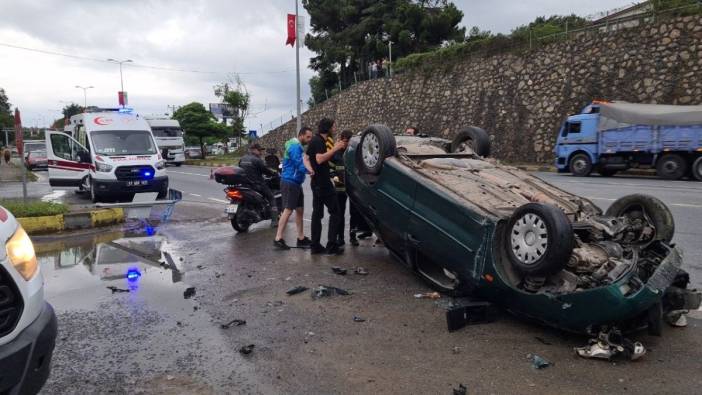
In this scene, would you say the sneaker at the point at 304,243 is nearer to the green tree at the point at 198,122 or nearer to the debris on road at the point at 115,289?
the debris on road at the point at 115,289

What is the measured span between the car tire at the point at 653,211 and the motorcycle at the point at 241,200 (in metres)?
5.63

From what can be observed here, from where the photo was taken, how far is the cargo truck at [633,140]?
1733 cm

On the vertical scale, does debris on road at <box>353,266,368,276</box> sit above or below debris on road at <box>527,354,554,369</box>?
below

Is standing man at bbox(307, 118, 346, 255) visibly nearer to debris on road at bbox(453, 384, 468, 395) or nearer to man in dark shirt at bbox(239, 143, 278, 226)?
man in dark shirt at bbox(239, 143, 278, 226)

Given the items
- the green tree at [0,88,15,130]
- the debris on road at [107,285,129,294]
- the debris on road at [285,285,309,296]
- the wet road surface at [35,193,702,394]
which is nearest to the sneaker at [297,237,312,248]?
the wet road surface at [35,193,702,394]

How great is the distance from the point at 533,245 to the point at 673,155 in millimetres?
16638

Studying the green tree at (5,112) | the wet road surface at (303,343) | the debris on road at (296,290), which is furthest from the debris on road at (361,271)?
the green tree at (5,112)

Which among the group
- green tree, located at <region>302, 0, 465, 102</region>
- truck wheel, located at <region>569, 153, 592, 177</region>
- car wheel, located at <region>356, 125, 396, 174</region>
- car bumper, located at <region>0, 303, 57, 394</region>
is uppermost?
green tree, located at <region>302, 0, 465, 102</region>

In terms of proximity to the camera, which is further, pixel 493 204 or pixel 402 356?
pixel 493 204

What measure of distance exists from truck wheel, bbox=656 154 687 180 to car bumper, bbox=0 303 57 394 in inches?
748

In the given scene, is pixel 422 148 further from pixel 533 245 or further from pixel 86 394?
pixel 86 394

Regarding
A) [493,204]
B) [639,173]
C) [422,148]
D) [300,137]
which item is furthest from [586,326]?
[639,173]

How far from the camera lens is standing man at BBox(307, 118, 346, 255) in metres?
6.95

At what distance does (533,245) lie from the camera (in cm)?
394
